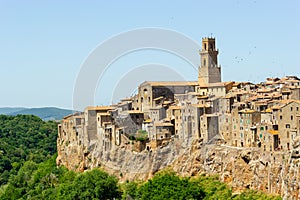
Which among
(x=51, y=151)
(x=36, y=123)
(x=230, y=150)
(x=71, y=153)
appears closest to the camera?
(x=230, y=150)

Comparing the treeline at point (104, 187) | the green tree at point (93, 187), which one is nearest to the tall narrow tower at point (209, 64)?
the green tree at point (93, 187)

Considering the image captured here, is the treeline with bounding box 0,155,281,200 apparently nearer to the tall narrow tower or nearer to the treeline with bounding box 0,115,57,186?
the treeline with bounding box 0,115,57,186

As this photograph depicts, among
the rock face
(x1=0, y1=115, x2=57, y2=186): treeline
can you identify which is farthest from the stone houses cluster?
(x1=0, y1=115, x2=57, y2=186): treeline

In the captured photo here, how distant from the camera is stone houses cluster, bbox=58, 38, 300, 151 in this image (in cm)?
4381

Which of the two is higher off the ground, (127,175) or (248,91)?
(248,91)

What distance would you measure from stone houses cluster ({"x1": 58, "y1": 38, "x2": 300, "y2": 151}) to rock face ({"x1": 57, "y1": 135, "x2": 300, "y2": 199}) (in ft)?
2.14

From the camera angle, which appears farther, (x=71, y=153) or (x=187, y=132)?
(x=71, y=153)

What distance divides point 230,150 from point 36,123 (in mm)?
71778

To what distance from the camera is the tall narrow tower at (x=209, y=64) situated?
64812 mm

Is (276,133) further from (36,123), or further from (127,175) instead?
(36,123)

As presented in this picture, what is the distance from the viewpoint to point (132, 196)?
164ft

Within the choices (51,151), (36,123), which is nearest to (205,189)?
(51,151)

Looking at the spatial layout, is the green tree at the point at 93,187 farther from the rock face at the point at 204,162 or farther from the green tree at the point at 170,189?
the green tree at the point at 170,189

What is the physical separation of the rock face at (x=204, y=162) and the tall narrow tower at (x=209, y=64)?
14.2 meters
